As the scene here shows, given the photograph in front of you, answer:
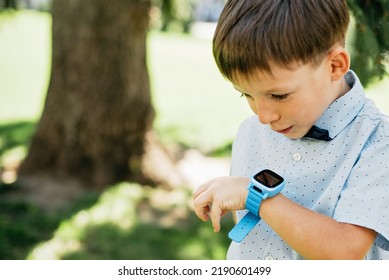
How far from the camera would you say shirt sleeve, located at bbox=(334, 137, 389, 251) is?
1535 mm

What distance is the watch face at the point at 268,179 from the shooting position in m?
1.59

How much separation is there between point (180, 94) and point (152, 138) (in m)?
4.64

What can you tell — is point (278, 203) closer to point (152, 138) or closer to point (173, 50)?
point (152, 138)

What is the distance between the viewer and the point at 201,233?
4.59 metres

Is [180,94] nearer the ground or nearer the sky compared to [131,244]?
nearer the ground

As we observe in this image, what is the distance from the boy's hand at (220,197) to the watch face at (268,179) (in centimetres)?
7

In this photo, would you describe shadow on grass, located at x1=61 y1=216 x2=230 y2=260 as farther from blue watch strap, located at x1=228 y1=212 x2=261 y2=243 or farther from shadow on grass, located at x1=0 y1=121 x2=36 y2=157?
blue watch strap, located at x1=228 y1=212 x2=261 y2=243

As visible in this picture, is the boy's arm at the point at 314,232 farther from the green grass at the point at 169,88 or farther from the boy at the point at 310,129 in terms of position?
the green grass at the point at 169,88

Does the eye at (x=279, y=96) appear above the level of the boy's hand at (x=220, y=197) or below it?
above

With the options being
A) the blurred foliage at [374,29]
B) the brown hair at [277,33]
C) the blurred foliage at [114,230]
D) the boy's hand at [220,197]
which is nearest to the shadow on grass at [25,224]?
the blurred foliage at [114,230]

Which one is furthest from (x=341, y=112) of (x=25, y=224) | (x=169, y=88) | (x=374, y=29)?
(x=169, y=88)

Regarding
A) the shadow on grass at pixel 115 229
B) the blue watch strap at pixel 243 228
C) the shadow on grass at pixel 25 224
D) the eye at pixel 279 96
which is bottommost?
the shadow on grass at pixel 25 224

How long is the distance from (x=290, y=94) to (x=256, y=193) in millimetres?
310
